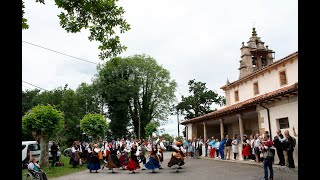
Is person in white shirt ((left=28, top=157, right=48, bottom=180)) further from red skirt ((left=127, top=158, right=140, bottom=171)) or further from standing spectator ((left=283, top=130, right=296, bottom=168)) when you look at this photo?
standing spectator ((left=283, top=130, right=296, bottom=168))

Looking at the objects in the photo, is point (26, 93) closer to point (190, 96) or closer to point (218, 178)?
point (190, 96)

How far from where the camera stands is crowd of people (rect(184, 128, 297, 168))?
13909mm

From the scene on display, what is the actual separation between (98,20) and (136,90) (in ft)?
132

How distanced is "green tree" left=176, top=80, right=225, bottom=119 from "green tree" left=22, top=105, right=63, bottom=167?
3884 cm

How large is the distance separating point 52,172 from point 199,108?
42.1 m

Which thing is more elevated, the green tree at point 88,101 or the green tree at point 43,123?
the green tree at point 88,101

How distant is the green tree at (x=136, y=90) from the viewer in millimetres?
44656

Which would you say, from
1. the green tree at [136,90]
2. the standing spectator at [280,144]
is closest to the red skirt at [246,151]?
the standing spectator at [280,144]

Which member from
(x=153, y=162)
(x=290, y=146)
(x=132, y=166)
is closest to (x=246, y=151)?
(x=290, y=146)

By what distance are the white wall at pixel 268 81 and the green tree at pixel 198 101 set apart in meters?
25.0

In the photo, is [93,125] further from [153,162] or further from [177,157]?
[177,157]

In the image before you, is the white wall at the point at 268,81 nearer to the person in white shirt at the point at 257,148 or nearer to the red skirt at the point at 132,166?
the person in white shirt at the point at 257,148
